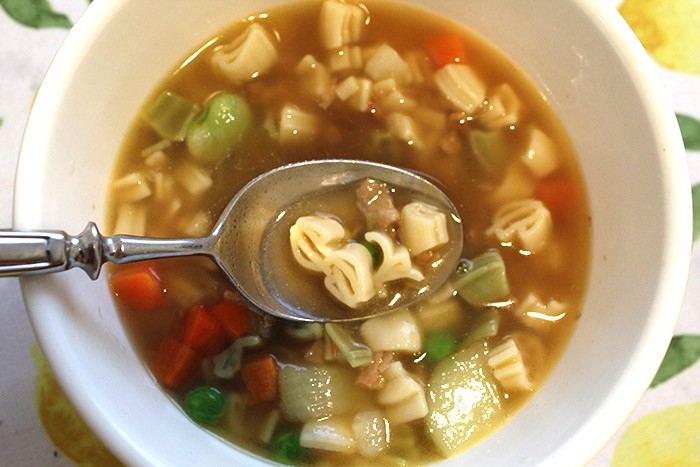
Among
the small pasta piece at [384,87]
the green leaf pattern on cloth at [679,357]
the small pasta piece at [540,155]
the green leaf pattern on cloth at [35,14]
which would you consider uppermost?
the green leaf pattern on cloth at [35,14]

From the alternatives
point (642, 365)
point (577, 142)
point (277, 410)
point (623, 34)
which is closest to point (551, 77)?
point (577, 142)

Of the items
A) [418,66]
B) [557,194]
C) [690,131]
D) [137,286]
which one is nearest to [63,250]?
[137,286]

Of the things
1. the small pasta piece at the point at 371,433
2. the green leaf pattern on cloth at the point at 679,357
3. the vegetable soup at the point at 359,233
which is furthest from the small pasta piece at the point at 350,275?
the green leaf pattern on cloth at the point at 679,357

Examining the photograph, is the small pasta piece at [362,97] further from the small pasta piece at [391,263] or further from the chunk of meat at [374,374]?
the chunk of meat at [374,374]

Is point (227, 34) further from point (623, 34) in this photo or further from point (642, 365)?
point (642, 365)

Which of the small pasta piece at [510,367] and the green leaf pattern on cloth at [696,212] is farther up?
the small pasta piece at [510,367]

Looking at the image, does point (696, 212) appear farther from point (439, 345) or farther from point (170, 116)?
point (170, 116)
